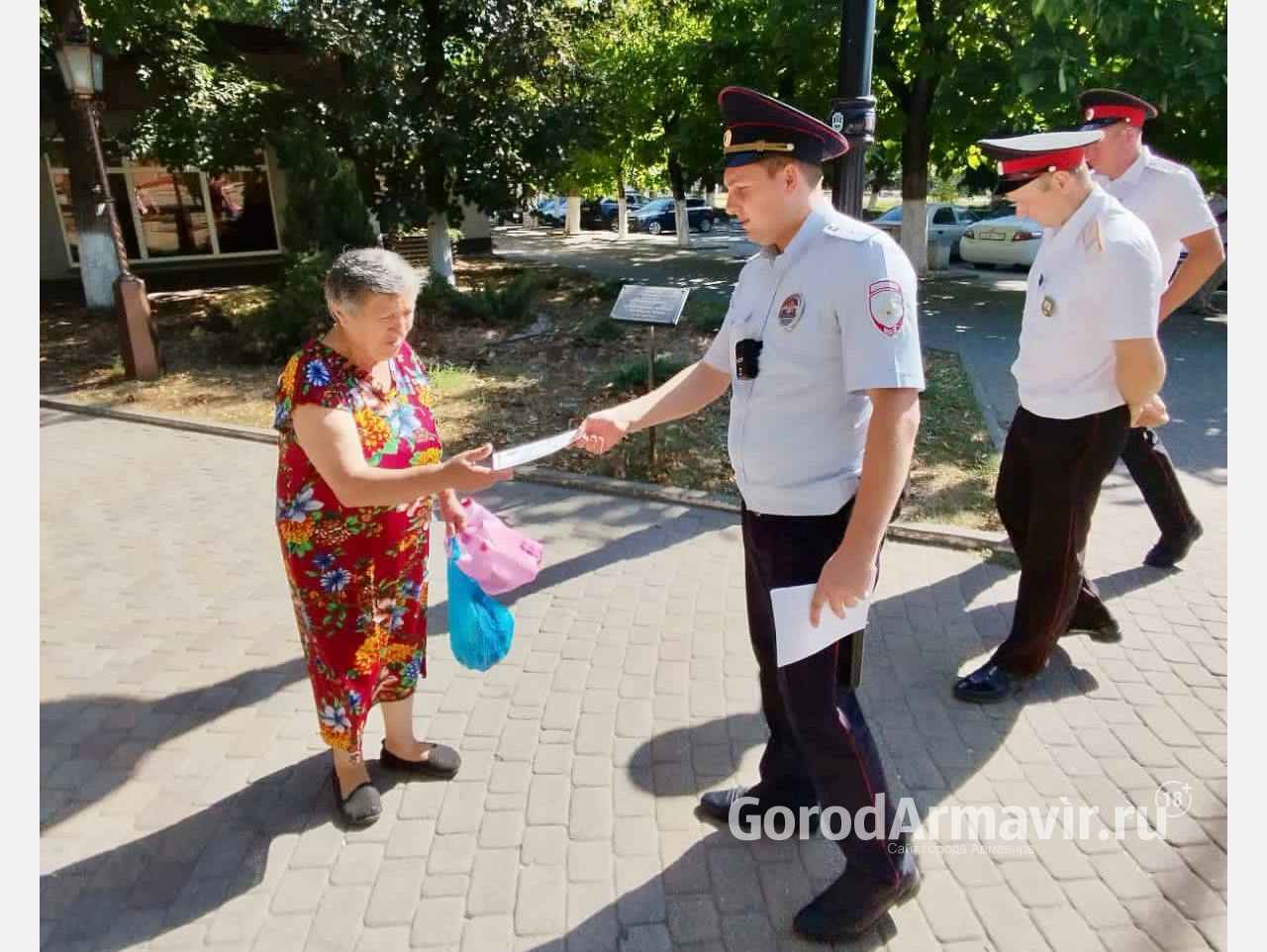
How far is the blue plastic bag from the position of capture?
283 cm

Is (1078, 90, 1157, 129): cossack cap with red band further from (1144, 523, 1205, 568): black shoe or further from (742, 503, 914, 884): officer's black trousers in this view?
(742, 503, 914, 884): officer's black trousers

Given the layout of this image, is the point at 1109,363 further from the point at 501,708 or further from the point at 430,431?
the point at 501,708

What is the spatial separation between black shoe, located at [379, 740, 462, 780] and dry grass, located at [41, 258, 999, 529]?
10.0ft

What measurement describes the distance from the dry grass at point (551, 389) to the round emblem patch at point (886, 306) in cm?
345

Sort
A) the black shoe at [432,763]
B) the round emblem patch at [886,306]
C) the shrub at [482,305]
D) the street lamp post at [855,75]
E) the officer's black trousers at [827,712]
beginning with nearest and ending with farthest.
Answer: the round emblem patch at [886,306] < the officer's black trousers at [827,712] < the black shoe at [432,763] < the street lamp post at [855,75] < the shrub at [482,305]

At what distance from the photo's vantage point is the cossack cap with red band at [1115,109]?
3.63m

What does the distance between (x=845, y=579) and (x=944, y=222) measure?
1958 cm

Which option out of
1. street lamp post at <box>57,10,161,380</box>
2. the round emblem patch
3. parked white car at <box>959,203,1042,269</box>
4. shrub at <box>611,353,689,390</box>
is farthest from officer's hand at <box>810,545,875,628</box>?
parked white car at <box>959,203,1042,269</box>

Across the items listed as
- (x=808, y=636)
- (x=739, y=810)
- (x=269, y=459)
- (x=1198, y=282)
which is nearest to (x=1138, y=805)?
(x=739, y=810)

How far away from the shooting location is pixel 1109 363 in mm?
2930

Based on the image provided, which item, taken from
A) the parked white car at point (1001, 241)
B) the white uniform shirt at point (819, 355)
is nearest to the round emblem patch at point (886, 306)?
the white uniform shirt at point (819, 355)

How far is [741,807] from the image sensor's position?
2.76 meters

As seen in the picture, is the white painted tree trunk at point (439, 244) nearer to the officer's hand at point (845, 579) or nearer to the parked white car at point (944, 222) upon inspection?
the parked white car at point (944, 222)

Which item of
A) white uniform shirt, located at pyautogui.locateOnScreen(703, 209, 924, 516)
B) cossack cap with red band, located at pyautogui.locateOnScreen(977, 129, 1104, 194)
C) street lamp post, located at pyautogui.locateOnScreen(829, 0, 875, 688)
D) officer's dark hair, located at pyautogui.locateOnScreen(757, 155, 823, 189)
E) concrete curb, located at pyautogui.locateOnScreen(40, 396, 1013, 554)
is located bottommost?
concrete curb, located at pyautogui.locateOnScreen(40, 396, 1013, 554)
